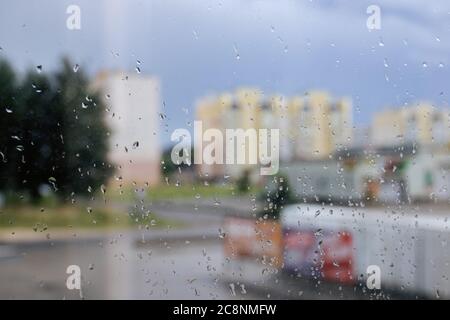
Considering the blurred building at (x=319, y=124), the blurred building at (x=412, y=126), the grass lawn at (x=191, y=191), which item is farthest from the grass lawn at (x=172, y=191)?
the blurred building at (x=412, y=126)

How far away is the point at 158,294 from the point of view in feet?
5.59

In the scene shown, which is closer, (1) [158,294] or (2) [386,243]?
(1) [158,294]

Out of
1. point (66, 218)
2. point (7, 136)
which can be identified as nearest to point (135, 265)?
point (66, 218)

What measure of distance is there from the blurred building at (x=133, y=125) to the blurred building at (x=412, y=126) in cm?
66

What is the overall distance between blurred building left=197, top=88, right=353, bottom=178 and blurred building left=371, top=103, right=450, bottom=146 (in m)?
0.09

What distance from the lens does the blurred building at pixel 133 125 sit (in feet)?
5.41

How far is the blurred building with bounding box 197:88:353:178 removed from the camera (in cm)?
168

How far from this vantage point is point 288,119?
68.1 inches

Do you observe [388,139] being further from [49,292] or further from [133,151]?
[49,292]

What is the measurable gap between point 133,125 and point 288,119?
1.49 ft

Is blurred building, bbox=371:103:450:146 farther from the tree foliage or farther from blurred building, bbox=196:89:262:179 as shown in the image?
the tree foliage

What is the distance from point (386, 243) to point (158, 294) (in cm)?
73

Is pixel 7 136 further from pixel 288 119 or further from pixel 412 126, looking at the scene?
pixel 412 126
